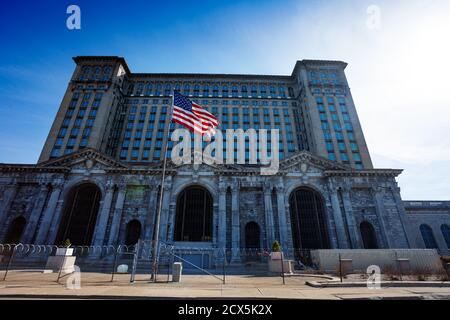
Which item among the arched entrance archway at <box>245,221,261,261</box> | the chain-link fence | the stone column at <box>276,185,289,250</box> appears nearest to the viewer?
the chain-link fence

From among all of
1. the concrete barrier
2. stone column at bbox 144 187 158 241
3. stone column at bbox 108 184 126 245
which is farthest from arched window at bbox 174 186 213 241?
the concrete barrier

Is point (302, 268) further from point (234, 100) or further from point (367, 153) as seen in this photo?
point (234, 100)

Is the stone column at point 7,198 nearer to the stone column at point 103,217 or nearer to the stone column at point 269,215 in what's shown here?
the stone column at point 103,217

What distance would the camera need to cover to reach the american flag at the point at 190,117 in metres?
18.2

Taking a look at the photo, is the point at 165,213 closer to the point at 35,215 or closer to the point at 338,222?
the point at 35,215

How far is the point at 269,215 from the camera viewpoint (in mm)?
26734

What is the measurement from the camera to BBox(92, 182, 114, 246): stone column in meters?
25.3

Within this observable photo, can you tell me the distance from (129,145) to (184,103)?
4152 cm

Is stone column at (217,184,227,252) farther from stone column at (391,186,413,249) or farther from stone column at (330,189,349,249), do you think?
stone column at (391,186,413,249)

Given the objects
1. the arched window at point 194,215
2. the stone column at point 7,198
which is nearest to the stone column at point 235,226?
the arched window at point 194,215

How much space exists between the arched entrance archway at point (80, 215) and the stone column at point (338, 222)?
30.0 metres

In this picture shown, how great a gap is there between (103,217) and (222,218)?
47.4 feet

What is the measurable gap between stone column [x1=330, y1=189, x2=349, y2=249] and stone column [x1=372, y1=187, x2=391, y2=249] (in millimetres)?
4954

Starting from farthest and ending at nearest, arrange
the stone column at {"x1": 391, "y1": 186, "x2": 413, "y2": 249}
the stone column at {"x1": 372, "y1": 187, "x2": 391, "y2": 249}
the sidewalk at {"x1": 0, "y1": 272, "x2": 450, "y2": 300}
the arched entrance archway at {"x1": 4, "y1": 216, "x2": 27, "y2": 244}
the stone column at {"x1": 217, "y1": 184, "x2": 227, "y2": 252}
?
the arched entrance archway at {"x1": 4, "y1": 216, "x2": 27, "y2": 244} < the stone column at {"x1": 372, "y1": 187, "x2": 391, "y2": 249} < the stone column at {"x1": 391, "y1": 186, "x2": 413, "y2": 249} < the stone column at {"x1": 217, "y1": 184, "x2": 227, "y2": 252} < the sidewalk at {"x1": 0, "y1": 272, "x2": 450, "y2": 300}
